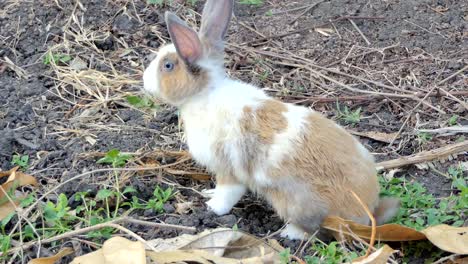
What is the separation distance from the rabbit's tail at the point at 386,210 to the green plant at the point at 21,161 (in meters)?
2.06

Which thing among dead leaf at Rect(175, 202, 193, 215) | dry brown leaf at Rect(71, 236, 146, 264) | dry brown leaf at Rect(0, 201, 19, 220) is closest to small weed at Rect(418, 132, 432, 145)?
dead leaf at Rect(175, 202, 193, 215)

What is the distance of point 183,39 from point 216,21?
30 centimetres

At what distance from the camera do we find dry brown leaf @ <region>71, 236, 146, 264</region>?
3398mm

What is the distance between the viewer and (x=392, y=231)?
379 cm

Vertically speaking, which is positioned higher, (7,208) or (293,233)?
(7,208)

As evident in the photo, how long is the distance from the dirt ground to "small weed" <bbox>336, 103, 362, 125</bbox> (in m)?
0.03

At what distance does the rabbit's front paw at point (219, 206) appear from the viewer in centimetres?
420

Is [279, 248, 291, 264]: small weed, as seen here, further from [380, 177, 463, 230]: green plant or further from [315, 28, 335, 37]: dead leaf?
[315, 28, 335, 37]: dead leaf

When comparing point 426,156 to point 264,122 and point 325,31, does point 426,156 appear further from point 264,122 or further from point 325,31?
point 325,31

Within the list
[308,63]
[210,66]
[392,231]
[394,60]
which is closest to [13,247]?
[210,66]

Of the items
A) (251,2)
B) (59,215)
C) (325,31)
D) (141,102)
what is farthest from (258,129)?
(251,2)

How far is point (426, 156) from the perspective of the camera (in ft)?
15.4

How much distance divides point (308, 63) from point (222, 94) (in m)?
1.82

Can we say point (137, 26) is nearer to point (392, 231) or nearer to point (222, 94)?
point (222, 94)
